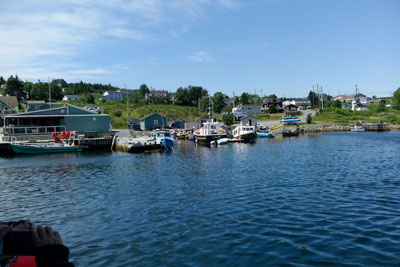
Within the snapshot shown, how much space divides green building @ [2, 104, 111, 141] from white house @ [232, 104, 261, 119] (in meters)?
66.7

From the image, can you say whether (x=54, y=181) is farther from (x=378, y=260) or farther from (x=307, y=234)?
(x=378, y=260)

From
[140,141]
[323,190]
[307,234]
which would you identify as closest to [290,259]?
[307,234]

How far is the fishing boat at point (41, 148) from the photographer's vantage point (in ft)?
160

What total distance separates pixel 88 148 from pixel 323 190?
45.3 metres

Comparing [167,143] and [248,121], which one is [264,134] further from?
[167,143]

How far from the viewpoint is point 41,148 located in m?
49.4

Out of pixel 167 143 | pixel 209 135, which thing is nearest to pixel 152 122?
pixel 209 135

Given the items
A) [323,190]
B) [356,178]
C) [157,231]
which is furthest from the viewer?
[356,178]

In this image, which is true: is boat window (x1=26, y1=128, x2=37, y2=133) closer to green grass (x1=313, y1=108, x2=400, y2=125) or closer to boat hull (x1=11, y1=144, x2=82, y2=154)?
boat hull (x1=11, y1=144, x2=82, y2=154)

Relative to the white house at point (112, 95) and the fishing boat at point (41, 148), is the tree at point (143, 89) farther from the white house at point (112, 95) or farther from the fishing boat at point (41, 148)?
the fishing boat at point (41, 148)

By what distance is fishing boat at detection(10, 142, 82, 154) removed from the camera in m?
48.8

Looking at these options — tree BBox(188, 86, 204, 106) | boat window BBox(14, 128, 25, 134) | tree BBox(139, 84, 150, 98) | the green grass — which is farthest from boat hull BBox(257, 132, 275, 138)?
tree BBox(139, 84, 150, 98)

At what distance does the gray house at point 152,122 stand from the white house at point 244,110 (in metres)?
38.9

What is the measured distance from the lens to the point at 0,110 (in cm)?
8800
